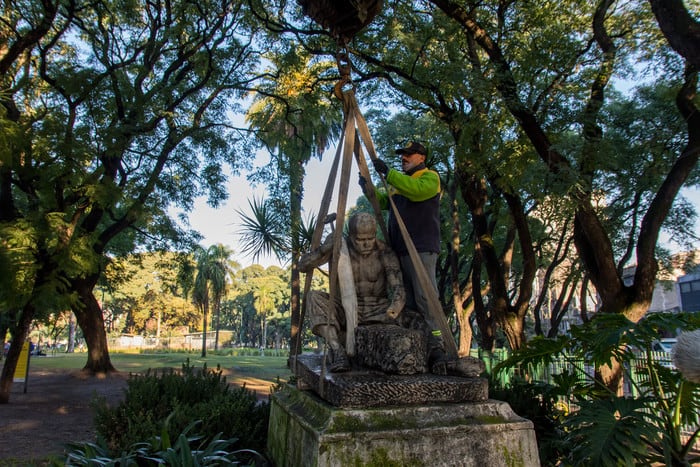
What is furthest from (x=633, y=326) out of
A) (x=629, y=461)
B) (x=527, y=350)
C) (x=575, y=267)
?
(x=575, y=267)

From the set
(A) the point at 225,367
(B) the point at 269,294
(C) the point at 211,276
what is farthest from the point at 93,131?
(B) the point at 269,294

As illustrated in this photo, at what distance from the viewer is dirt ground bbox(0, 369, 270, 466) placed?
285 inches

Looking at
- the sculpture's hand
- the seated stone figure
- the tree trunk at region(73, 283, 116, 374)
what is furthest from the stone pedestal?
the tree trunk at region(73, 283, 116, 374)

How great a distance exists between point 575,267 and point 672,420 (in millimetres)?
13883

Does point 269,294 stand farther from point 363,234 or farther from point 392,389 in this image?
point 392,389

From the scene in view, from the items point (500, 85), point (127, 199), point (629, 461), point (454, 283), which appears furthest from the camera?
point (454, 283)

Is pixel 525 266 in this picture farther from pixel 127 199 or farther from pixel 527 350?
pixel 127 199

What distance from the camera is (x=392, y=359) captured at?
3.35 m

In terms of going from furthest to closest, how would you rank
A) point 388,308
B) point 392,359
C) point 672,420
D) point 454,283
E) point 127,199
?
point 454,283 → point 127,199 → point 672,420 → point 388,308 → point 392,359

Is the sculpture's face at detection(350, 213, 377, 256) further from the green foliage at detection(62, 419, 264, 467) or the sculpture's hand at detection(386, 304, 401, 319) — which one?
the green foliage at detection(62, 419, 264, 467)

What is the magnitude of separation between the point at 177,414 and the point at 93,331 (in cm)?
1305

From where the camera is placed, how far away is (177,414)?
4891 mm

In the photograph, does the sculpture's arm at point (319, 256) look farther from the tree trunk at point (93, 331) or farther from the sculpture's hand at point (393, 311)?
the tree trunk at point (93, 331)

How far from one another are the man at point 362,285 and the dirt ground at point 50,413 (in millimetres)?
2515
